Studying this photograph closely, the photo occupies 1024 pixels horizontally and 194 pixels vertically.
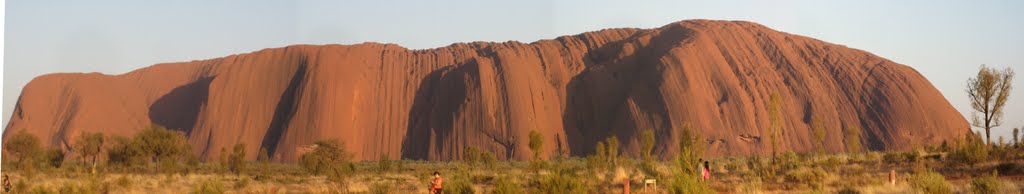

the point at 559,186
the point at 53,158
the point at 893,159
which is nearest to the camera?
the point at 559,186

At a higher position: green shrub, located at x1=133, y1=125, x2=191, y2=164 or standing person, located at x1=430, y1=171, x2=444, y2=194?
green shrub, located at x1=133, y1=125, x2=191, y2=164

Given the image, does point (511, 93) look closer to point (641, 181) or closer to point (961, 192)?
point (641, 181)

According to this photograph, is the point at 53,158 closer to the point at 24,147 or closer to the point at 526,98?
the point at 24,147

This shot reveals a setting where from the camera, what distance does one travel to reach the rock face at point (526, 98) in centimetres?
8262

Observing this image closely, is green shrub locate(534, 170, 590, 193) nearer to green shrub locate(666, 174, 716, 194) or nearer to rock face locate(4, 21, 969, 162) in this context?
green shrub locate(666, 174, 716, 194)

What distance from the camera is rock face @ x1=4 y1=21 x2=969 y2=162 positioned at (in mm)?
82625

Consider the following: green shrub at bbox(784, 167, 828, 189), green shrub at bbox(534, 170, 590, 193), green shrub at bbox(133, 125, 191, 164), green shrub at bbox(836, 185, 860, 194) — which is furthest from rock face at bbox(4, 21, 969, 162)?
green shrub at bbox(534, 170, 590, 193)

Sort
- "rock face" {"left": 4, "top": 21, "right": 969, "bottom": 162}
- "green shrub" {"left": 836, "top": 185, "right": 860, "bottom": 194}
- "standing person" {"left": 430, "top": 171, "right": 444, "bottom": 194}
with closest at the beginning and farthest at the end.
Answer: "green shrub" {"left": 836, "top": 185, "right": 860, "bottom": 194}
"standing person" {"left": 430, "top": 171, "right": 444, "bottom": 194}
"rock face" {"left": 4, "top": 21, "right": 969, "bottom": 162}

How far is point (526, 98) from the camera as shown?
292 feet

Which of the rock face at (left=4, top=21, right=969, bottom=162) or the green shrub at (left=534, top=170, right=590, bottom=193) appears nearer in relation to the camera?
the green shrub at (left=534, top=170, right=590, bottom=193)

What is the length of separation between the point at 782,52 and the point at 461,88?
3366 centimetres

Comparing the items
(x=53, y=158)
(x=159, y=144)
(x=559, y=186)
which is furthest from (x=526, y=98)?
(x=559, y=186)

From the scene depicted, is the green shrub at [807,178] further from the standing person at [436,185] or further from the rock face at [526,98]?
the rock face at [526,98]

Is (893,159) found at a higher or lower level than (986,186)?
higher
